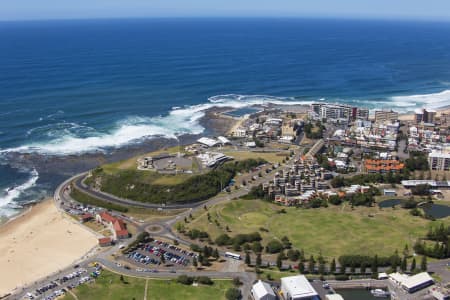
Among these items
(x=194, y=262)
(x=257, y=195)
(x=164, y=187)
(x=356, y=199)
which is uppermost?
(x=164, y=187)

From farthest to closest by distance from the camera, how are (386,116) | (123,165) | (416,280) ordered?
(386,116), (123,165), (416,280)

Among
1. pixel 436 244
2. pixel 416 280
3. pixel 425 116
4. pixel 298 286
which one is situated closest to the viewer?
pixel 298 286

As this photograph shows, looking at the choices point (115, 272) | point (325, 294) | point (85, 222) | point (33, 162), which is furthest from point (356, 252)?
point (33, 162)

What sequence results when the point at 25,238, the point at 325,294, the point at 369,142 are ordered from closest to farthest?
1. the point at 325,294
2. the point at 25,238
3. the point at 369,142

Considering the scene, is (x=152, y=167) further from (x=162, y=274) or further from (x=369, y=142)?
(x=369, y=142)

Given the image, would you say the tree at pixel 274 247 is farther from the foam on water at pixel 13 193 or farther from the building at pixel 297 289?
the foam on water at pixel 13 193

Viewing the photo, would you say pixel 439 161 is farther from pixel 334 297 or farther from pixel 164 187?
pixel 164 187

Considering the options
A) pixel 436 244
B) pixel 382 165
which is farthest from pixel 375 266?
pixel 382 165

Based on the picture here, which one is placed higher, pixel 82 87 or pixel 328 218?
pixel 82 87
